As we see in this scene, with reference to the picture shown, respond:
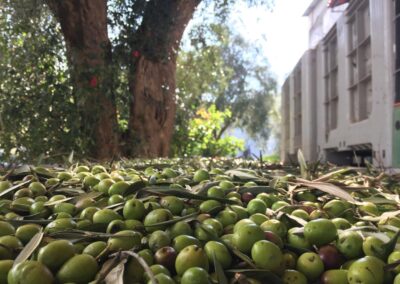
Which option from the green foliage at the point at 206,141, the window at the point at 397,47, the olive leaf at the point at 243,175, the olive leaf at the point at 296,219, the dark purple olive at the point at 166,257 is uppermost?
the window at the point at 397,47

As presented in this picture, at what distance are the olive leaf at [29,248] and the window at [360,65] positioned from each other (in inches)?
234

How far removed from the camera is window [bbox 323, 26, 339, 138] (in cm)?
851

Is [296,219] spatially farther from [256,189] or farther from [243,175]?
[243,175]

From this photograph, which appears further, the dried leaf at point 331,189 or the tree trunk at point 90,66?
the tree trunk at point 90,66

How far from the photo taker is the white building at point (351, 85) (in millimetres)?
5270

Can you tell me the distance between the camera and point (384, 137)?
5.41 m

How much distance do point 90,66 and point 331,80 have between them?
4.50 meters

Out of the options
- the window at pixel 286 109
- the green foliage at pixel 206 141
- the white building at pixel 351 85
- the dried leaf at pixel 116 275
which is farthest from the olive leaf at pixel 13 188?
Result: the window at pixel 286 109

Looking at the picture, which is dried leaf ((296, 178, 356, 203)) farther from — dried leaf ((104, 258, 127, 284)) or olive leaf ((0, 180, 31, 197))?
olive leaf ((0, 180, 31, 197))

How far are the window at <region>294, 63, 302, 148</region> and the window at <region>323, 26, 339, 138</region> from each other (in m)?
2.48

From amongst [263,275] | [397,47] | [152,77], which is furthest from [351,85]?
[263,275]

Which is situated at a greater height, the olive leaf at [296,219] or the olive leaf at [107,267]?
the olive leaf at [296,219]

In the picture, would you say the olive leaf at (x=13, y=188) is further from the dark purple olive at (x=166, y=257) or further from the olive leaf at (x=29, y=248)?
the dark purple olive at (x=166, y=257)

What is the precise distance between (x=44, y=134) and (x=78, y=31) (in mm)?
1576
